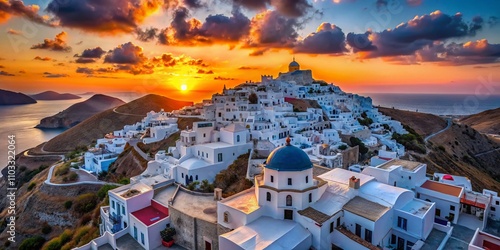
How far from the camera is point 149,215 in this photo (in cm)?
1938

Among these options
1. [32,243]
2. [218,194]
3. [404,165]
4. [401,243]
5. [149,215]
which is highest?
[404,165]

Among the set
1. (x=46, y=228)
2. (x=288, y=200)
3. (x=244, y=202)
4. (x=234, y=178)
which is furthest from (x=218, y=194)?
(x=46, y=228)

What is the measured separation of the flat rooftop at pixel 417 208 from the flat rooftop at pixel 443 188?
3386mm

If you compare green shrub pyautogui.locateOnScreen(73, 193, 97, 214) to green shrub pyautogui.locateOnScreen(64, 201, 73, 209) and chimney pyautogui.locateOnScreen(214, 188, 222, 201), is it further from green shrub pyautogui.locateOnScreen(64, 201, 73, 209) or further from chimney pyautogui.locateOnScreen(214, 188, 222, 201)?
chimney pyautogui.locateOnScreen(214, 188, 222, 201)

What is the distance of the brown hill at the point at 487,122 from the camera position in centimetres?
9349

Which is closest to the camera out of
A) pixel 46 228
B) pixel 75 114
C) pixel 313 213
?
pixel 313 213

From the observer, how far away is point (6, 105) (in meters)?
189

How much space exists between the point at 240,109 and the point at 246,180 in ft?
65.5

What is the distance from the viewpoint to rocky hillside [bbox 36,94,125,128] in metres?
123

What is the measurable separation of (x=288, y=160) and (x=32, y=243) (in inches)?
1176

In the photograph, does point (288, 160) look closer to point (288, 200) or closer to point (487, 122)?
point (288, 200)

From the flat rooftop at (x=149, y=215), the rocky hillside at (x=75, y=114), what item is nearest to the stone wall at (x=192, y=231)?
the flat rooftop at (x=149, y=215)

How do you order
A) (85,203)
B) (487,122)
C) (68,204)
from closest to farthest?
(85,203), (68,204), (487,122)

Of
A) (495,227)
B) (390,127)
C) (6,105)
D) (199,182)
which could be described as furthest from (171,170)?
(6,105)
